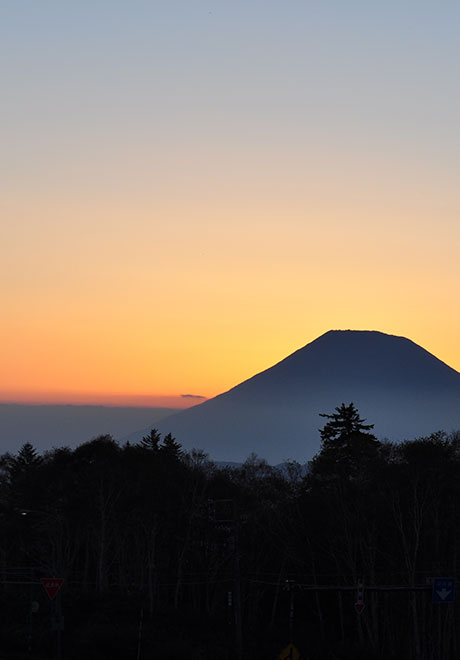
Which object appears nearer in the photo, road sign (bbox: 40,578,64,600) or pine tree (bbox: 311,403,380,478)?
road sign (bbox: 40,578,64,600)

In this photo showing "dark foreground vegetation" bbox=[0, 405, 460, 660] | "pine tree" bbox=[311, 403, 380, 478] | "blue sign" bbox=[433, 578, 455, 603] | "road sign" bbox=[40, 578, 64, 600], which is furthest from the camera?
"pine tree" bbox=[311, 403, 380, 478]

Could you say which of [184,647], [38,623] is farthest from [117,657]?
[38,623]

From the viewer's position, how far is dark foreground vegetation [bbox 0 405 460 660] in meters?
75.9

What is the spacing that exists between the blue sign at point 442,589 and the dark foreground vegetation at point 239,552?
1563cm

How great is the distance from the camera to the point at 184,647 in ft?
226

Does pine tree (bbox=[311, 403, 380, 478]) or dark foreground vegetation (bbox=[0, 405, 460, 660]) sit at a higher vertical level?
pine tree (bbox=[311, 403, 380, 478])

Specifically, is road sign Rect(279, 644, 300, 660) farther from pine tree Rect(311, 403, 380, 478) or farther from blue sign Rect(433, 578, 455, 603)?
pine tree Rect(311, 403, 380, 478)

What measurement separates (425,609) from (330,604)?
44.6ft

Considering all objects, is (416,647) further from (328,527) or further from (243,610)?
(243,610)

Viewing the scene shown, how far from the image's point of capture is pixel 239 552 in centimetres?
8462

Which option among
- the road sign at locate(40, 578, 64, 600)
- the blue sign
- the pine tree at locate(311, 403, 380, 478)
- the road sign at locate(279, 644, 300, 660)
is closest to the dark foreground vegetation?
the pine tree at locate(311, 403, 380, 478)

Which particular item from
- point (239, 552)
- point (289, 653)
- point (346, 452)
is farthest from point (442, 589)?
point (346, 452)

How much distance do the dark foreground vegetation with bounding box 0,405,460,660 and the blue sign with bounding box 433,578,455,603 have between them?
15.6 meters

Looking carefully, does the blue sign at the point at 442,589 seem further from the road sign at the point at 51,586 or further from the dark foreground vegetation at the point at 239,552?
the road sign at the point at 51,586
